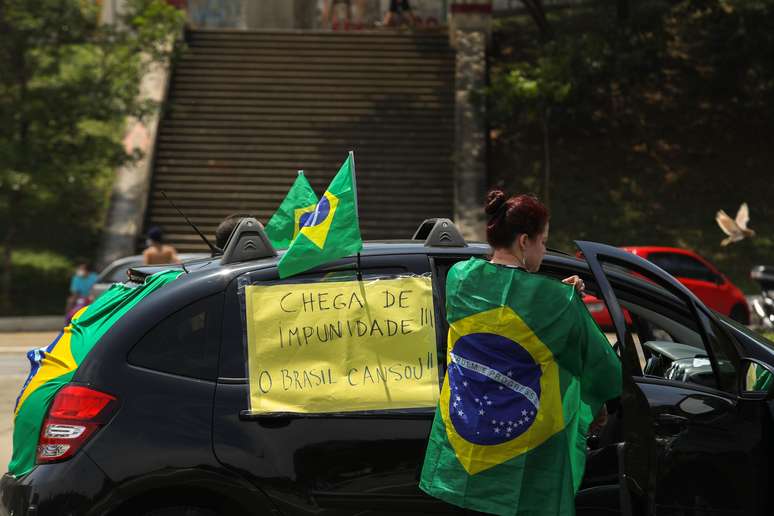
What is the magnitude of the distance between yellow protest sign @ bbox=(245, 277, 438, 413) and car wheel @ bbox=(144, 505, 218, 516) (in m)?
0.47

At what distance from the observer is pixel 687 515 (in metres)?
5.07

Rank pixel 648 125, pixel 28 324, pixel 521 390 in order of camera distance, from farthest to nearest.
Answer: pixel 648 125 → pixel 28 324 → pixel 521 390

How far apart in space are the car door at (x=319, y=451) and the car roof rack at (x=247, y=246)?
0.21 meters

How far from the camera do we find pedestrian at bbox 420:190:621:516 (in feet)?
13.7

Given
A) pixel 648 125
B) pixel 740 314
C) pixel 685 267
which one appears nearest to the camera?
pixel 685 267

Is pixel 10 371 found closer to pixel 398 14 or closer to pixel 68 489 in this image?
pixel 68 489

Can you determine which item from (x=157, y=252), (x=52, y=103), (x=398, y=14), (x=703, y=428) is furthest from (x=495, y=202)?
(x=398, y=14)

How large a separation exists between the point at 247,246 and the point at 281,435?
77 centimetres

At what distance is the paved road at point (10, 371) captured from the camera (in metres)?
9.26

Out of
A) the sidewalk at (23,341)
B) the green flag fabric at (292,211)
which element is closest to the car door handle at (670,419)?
the green flag fabric at (292,211)

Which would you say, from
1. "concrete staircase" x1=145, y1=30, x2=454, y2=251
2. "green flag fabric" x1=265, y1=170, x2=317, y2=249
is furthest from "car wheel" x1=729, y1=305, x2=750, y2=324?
"green flag fabric" x1=265, y1=170, x2=317, y2=249

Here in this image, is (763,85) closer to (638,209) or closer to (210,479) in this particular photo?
(638,209)

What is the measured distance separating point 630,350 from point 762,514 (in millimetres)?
981

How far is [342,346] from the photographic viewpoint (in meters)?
4.84
